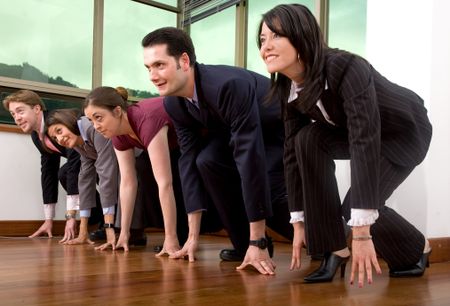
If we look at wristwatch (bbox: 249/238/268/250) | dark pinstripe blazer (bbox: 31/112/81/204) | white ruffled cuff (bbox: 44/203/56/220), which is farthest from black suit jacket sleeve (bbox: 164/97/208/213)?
white ruffled cuff (bbox: 44/203/56/220)

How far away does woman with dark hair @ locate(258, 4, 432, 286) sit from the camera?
1102 millimetres

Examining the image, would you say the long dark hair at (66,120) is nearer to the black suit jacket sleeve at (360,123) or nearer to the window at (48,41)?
the window at (48,41)

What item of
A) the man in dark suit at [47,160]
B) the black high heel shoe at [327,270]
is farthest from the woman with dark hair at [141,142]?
the black high heel shoe at [327,270]

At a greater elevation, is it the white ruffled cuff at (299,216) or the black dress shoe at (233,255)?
the white ruffled cuff at (299,216)

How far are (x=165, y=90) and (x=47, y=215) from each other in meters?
1.67

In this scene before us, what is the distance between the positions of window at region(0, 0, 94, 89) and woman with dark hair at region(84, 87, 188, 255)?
5.02 feet

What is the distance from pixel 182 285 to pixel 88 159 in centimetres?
144

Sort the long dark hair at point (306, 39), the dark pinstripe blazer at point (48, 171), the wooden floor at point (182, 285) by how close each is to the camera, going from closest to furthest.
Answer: the wooden floor at point (182, 285) < the long dark hair at point (306, 39) < the dark pinstripe blazer at point (48, 171)

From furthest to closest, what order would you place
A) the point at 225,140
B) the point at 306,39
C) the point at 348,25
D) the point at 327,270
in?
1. the point at 348,25
2. the point at 225,140
3. the point at 327,270
4. the point at 306,39

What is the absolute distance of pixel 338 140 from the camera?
4.46 ft

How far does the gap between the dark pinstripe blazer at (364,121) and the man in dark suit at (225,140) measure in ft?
0.44

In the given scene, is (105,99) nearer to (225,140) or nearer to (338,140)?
(225,140)

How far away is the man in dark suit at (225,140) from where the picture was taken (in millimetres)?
1465

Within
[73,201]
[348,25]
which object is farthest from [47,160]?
[348,25]
